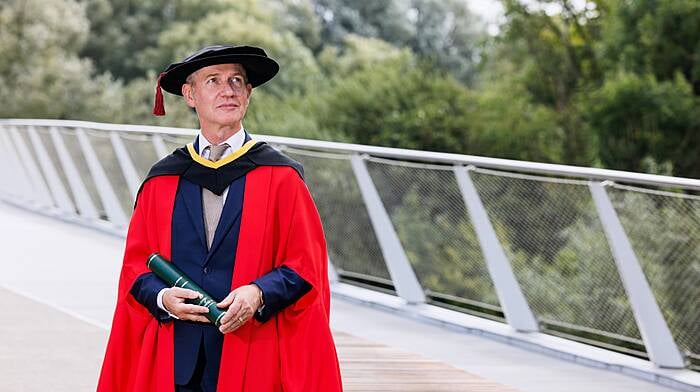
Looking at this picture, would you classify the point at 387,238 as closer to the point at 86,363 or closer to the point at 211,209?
the point at 86,363

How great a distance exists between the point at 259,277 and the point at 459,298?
222 inches

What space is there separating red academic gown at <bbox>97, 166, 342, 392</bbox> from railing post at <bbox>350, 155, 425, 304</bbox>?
19.0ft

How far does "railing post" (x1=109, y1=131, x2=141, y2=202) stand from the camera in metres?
15.1

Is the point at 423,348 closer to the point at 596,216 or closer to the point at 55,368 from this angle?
the point at 596,216

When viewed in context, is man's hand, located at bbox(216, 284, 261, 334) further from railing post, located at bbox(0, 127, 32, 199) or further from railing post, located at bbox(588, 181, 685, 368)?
railing post, located at bbox(0, 127, 32, 199)

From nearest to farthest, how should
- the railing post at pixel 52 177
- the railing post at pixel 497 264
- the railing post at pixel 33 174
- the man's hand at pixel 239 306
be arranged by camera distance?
the man's hand at pixel 239 306, the railing post at pixel 497 264, the railing post at pixel 52 177, the railing post at pixel 33 174

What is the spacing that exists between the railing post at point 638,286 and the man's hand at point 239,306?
4314 mm

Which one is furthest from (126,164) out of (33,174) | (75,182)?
(33,174)

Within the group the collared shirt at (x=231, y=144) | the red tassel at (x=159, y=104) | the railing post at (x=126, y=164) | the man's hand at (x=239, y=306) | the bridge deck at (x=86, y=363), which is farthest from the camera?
the railing post at (x=126, y=164)

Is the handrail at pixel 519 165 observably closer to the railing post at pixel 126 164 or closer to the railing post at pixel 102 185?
the railing post at pixel 126 164

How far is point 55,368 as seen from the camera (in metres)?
7.47

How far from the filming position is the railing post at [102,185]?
51.4 feet

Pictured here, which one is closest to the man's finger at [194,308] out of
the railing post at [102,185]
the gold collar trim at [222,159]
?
the gold collar trim at [222,159]

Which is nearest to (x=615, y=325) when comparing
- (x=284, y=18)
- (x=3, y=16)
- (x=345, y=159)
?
(x=345, y=159)
